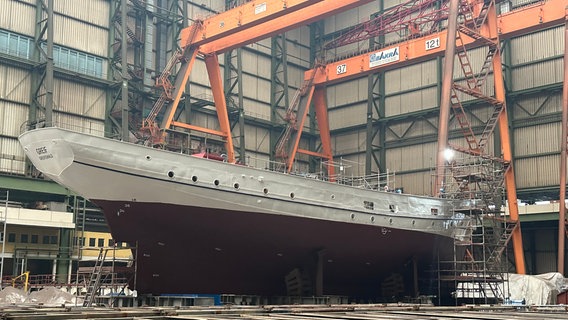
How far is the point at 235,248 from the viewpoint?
19.7 meters

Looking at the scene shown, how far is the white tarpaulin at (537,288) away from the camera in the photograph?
28075mm

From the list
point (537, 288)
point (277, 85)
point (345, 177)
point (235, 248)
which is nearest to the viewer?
point (235, 248)

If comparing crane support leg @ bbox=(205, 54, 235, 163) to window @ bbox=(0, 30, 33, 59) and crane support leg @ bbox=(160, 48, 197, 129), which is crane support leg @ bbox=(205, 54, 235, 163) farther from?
window @ bbox=(0, 30, 33, 59)

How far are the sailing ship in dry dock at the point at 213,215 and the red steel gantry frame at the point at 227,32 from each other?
12.8m

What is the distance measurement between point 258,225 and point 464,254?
11.4m

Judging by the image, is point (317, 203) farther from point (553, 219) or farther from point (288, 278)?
point (553, 219)

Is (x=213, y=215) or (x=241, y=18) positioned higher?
(x=241, y=18)

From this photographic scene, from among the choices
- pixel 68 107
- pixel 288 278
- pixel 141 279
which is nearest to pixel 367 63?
pixel 68 107

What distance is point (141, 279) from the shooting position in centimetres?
1875

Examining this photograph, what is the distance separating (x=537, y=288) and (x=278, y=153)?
2096 cm

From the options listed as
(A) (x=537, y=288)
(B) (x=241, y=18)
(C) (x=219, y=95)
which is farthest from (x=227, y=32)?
(A) (x=537, y=288)

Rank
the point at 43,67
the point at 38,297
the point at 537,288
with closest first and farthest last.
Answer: the point at 38,297
the point at 537,288
the point at 43,67

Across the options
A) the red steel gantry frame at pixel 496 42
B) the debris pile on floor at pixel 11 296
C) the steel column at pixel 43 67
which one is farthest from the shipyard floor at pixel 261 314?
the steel column at pixel 43 67

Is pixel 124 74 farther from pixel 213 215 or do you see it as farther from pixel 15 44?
pixel 213 215
